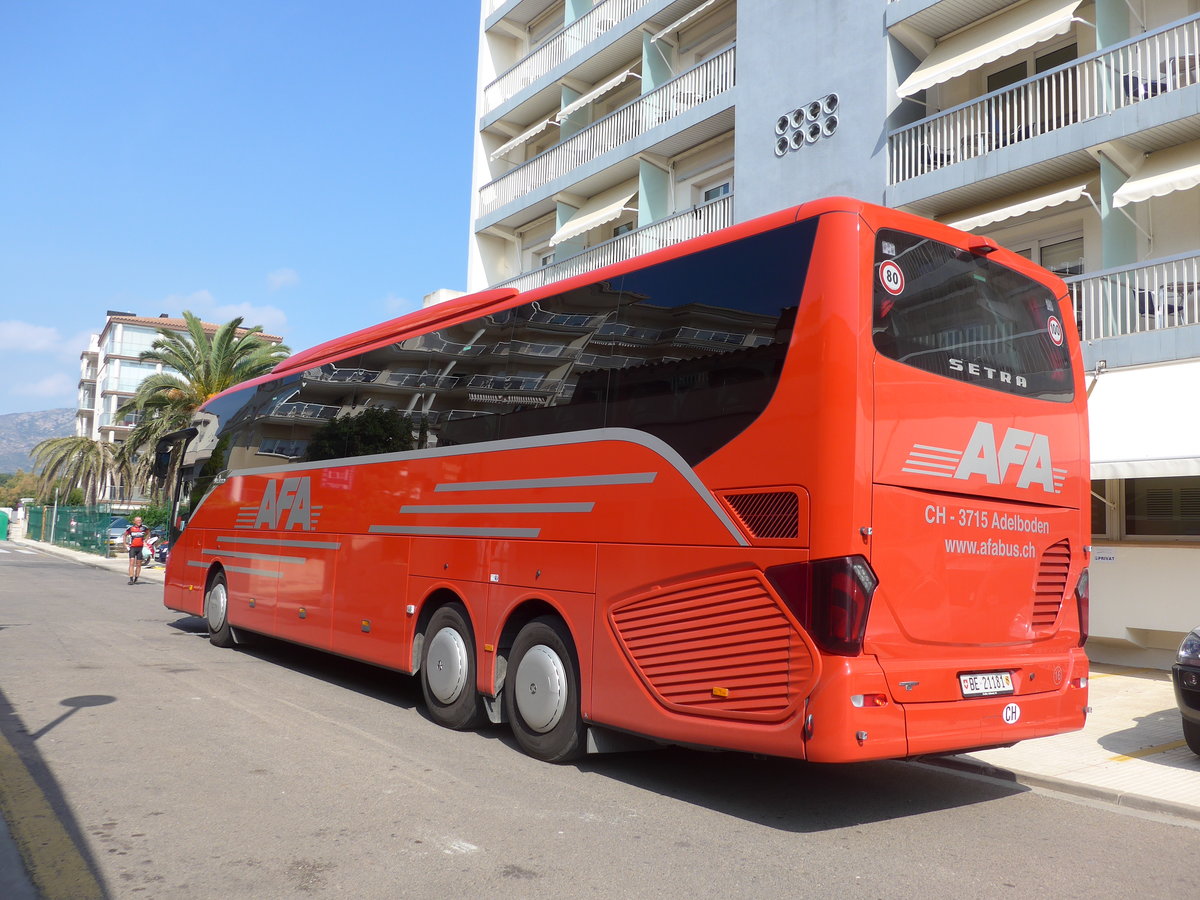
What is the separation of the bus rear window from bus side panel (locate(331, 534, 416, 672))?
5.22m

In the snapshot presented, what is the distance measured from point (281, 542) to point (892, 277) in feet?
27.3

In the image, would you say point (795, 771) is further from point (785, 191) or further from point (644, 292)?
point (785, 191)

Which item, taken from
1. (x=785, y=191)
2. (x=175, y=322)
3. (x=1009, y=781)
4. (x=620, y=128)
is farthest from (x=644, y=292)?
(x=175, y=322)

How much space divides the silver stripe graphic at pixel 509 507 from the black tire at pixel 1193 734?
490cm

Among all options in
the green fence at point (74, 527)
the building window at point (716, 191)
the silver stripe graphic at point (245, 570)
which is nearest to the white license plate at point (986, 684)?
the silver stripe graphic at point (245, 570)

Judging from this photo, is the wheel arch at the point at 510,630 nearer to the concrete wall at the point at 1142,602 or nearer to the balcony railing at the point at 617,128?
the concrete wall at the point at 1142,602

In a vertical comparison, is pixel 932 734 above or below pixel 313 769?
above

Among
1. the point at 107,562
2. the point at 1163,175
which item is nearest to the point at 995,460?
the point at 1163,175

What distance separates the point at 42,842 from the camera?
5090mm

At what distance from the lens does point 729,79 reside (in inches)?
778

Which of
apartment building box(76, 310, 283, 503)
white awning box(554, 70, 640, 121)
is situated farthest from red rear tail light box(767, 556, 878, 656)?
apartment building box(76, 310, 283, 503)

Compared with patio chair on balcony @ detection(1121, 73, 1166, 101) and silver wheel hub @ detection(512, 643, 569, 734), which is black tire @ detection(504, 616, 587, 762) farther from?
patio chair on balcony @ detection(1121, 73, 1166, 101)

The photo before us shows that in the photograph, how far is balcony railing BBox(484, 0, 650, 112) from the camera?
23672 mm

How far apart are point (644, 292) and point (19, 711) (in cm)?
639
